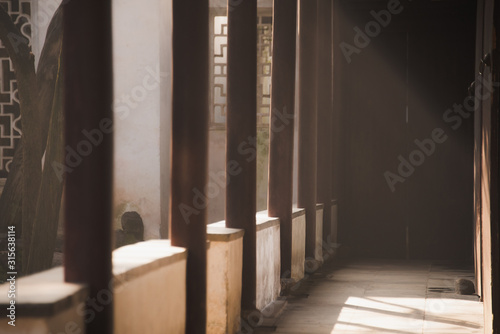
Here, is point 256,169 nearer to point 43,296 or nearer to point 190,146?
point 190,146

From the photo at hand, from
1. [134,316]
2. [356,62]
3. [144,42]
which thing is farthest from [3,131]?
[134,316]

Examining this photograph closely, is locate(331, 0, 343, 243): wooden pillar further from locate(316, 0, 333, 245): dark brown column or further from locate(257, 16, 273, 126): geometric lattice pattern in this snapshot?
locate(257, 16, 273, 126): geometric lattice pattern

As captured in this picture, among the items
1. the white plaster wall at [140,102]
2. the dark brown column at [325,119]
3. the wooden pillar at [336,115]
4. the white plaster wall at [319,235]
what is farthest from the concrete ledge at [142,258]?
the white plaster wall at [140,102]

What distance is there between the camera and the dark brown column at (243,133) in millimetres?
5926

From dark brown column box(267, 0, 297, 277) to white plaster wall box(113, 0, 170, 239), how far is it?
166 inches

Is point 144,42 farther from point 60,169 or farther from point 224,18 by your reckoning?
point 60,169

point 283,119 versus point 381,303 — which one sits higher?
point 283,119

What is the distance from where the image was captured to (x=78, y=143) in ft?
9.95

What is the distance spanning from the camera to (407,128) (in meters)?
10.9

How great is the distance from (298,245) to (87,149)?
5.56 m

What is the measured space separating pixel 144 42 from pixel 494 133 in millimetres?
8051

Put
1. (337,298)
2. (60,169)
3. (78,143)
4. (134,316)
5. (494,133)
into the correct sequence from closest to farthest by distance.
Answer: (78,143) → (134,316) → (494,133) → (337,298) → (60,169)

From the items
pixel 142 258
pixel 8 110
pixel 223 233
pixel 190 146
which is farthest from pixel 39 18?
pixel 142 258

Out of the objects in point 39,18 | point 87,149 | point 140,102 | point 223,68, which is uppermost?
point 39,18
